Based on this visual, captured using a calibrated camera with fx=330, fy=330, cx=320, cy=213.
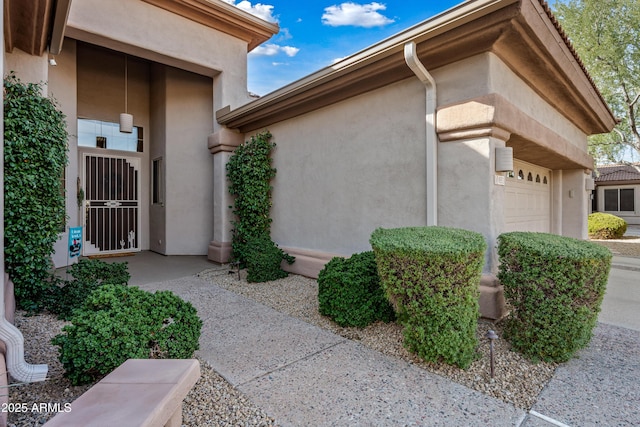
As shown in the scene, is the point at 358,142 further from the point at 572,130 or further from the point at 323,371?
the point at 572,130

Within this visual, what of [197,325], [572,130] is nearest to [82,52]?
[197,325]

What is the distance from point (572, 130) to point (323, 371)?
7863mm

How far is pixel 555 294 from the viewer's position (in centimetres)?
294

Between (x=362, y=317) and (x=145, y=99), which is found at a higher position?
(x=145, y=99)

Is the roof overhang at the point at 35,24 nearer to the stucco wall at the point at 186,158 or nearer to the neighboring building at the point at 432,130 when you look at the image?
the neighboring building at the point at 432,130

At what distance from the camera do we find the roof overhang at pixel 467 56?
364cm

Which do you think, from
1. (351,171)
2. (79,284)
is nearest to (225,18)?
(351,171)

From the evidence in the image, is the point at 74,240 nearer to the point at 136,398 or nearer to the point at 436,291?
the point at 136,398

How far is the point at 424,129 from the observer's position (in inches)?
176

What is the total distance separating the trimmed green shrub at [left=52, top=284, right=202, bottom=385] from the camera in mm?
2404

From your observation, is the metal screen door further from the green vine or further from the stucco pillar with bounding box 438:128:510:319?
the stucco pillar with bounding box 438:128:510:319

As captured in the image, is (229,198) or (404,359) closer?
(404,359)

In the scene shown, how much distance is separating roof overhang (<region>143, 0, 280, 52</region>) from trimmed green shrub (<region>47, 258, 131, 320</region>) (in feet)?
17.0

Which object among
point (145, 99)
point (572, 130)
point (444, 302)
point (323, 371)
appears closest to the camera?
point (444, 302)
